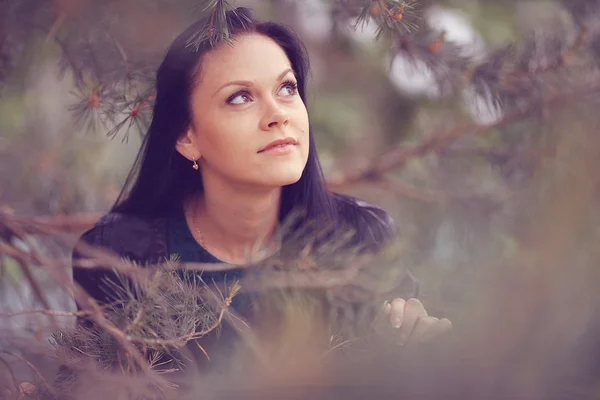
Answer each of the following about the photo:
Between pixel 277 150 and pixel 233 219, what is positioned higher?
pixel 277 150

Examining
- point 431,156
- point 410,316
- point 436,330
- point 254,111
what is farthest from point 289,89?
point 431,156

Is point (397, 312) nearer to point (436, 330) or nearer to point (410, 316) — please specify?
point (410, 316)

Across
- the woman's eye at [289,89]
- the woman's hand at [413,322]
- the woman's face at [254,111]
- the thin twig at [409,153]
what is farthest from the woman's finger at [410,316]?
the thin twig at [409,153]

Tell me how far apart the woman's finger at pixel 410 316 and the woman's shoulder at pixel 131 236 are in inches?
20.1

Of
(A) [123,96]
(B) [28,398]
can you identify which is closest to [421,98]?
(A) [123,96]

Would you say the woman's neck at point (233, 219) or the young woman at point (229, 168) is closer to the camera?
the young woman at point (229, 168)

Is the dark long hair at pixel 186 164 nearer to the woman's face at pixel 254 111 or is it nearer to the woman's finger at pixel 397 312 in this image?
the woman's face at pixel 254 111

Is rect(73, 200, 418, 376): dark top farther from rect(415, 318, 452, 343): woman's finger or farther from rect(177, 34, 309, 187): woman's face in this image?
rect(415, 318, 452, 343): woman's finger

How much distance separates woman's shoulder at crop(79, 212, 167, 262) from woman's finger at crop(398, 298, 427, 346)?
51cm

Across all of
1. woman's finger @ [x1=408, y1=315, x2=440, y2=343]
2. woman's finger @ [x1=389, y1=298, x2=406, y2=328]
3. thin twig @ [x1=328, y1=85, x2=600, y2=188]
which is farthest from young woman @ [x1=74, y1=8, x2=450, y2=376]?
thin twig @ [x1=328, y1=85, x2=600, y2=188]

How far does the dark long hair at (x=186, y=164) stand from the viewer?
1.11 m

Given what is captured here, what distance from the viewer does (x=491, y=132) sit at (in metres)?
1.82

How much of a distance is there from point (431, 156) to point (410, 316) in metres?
1.05

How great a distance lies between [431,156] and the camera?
1826 mm
